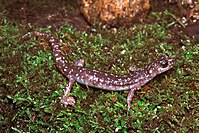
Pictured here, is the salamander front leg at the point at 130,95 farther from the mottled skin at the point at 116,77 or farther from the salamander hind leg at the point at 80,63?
the salamander hind leg at the point at 80,63

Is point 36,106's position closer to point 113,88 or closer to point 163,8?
point 113,88

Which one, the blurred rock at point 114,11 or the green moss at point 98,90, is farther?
the blurred rock at point 114,11

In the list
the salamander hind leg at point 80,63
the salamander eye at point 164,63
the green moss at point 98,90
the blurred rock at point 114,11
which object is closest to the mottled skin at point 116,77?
the salamander eye at point 164,63

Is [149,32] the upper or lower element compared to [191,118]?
upper

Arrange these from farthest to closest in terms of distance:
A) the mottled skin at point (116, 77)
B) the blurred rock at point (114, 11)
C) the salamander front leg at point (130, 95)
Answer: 1. the blurred rock at point (114, 11)
2. the mottled skin at point (116, 77)
3. the salamander front leg at point (130, 95)

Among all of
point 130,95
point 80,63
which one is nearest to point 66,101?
point 80,63

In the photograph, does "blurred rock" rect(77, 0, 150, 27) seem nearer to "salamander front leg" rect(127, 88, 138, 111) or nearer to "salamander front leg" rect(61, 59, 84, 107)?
"salamander front leg" rect(61, 59, 84, 107)

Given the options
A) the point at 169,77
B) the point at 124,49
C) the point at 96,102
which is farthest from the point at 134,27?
the point at 96,102

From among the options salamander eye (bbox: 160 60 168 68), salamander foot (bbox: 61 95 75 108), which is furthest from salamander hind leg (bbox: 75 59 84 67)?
salamander eye (bbox: 160 60 168 68)
